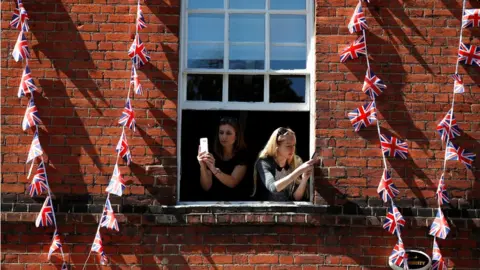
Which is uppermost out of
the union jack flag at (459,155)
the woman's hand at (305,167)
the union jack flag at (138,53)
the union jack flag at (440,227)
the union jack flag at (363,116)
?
the union jack flag at (138,53)

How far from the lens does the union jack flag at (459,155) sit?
312 inches

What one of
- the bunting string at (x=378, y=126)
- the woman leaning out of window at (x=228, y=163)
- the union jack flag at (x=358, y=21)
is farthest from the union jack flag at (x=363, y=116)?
the woman leaning out of window at (x=228, y=163)

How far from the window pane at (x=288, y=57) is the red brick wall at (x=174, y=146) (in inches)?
10.8

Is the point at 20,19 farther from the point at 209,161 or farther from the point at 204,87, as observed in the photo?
the point at 209,161

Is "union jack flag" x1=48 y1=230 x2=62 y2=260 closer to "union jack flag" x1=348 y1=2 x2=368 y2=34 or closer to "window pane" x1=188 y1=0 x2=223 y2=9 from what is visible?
"window pane" x1=188 y1=0 x2=223 y2=9

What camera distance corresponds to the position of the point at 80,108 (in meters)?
8.03

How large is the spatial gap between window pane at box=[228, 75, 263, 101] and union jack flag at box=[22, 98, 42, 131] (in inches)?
75.8

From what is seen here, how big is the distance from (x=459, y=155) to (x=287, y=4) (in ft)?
7.56

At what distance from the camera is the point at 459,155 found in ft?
26.1

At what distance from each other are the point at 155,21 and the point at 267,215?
7.31 ft

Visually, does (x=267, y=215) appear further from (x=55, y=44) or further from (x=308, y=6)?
(x=55, y=44)

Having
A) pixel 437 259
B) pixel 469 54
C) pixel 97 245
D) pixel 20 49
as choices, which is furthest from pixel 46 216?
pixel 469 54

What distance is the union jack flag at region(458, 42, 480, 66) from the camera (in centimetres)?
809

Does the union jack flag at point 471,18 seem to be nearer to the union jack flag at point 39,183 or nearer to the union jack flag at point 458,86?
the union jack flag at point 458,86
